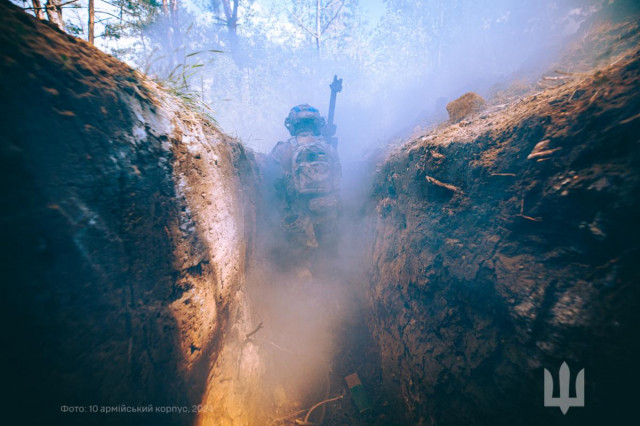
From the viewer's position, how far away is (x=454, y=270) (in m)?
1.96

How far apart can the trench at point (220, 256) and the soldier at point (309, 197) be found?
3.19m

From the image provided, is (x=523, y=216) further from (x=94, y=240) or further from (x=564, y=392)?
(x=94, y=240)

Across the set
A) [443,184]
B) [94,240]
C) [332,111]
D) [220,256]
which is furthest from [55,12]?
[332,111]

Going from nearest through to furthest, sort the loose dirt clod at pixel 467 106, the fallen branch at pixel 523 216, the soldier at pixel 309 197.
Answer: the fallen branch at pixel 523 216 → the loose dirt clod at pixel 467 106 → the soldier at pixel 309 197

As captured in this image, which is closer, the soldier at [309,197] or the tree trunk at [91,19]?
the tree trunk at [91,19]

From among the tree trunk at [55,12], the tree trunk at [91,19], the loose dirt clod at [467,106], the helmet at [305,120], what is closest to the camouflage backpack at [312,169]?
the helmet at [305,120]

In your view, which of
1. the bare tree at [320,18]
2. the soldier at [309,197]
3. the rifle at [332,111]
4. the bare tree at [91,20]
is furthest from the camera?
the bare tree at [320,18]

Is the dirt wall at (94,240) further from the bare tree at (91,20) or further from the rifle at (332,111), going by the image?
the rifle at (332,111)

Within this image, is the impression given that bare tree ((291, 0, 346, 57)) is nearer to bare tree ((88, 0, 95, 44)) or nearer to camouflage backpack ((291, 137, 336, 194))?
camouflage backpack ((291, 137, 336, 194))

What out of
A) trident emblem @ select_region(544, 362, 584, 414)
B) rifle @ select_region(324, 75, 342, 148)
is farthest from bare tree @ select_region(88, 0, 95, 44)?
rifle @ select_region(324, 75, 342, 148)

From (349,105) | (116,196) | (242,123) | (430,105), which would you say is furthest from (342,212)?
(242,123)

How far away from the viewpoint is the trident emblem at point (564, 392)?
1.13 metres

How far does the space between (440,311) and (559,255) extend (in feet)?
3.59

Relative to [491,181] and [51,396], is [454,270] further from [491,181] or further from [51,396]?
[51,396]
